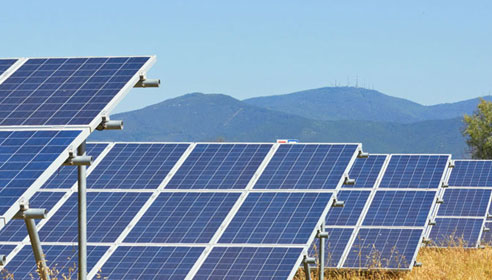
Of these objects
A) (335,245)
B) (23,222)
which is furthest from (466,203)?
(23,222)

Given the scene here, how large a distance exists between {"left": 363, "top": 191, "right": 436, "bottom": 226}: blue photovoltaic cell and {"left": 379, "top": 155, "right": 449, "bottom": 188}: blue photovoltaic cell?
43 cm

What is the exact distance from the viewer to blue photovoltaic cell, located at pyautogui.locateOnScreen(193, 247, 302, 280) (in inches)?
496

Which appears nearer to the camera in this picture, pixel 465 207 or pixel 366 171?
pixel 366 171

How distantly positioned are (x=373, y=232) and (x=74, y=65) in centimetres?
1062

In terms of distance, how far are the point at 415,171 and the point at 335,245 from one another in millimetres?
4487

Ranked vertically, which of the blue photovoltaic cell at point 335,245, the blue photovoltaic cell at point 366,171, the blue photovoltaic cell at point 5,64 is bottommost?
the blue photovoltaic cell at point 5,64

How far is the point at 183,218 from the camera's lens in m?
14.0

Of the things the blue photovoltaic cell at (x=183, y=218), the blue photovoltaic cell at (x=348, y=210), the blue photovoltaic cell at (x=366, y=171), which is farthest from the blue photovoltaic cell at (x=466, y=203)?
the blue photovoltaic cell at (x=183, y=218)

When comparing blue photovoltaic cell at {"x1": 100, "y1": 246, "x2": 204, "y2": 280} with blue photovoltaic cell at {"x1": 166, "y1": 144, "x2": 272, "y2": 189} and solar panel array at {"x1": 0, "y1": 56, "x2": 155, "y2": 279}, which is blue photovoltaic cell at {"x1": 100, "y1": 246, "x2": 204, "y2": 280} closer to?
solar panel array at {"x1": 0, "y1": 56, "x2": 155, "y2": 279}

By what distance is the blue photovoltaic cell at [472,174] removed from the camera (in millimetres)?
29516

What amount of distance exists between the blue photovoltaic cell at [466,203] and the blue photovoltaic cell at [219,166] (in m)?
12.8

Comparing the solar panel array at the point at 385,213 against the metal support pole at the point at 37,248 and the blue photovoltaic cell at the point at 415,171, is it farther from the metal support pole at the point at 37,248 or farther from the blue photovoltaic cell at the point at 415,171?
the metal support pole at the point at 37,248

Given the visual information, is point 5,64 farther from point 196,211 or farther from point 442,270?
point 442,270

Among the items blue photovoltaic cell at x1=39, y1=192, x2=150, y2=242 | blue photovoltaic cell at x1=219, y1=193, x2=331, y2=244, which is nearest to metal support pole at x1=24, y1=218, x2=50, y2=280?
blue photovoltaic cell at x1=39, y1=192, x2=150, y2=242
